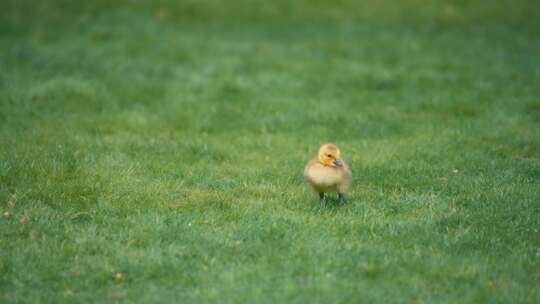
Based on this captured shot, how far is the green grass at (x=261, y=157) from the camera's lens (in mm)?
5793

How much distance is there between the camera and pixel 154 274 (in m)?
5.81

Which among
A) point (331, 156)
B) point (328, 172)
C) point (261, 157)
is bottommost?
point (261, 157)

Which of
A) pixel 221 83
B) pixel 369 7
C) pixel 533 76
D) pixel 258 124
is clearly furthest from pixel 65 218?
pixel 369 7

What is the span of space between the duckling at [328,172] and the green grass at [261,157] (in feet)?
0.97

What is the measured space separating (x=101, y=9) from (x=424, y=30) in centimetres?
805

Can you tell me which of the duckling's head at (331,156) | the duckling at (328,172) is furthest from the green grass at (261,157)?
the duckling's head at (331,156)

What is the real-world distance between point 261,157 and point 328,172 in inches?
94.9

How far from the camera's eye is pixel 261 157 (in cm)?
923

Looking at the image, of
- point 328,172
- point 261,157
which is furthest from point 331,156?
point 261,157

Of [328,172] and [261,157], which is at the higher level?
[328,172]

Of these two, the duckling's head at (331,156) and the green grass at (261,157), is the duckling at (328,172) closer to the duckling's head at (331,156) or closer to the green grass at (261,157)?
the duckling's head at (331,156)

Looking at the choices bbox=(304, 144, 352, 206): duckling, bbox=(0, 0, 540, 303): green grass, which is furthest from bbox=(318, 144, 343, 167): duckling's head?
bbox=(0, 0, 540, 303): green grass

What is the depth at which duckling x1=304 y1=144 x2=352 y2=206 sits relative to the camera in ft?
22.7

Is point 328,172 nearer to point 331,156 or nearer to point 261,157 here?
point 331,156
